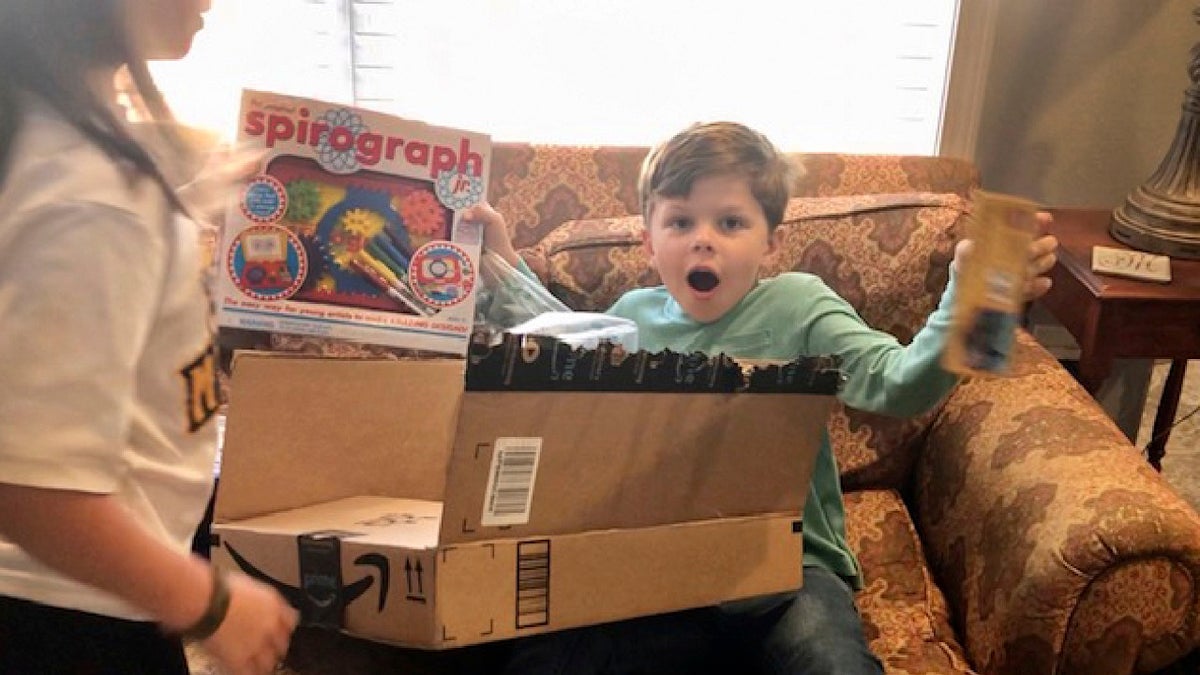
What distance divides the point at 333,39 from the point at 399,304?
3.19 ft

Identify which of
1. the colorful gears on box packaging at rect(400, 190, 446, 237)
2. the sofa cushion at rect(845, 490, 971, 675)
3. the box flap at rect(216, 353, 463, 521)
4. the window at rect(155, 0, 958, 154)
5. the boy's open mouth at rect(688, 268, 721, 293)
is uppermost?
the window at rect(155, 0, 958, 154)

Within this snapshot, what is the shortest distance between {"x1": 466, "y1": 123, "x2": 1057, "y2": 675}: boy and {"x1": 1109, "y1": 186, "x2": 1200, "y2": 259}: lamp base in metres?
0.79

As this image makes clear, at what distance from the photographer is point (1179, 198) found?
1908 mm

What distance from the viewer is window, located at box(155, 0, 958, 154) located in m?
2.15

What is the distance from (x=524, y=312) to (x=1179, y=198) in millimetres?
1165

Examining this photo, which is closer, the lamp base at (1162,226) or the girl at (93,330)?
the girl at (93,330)

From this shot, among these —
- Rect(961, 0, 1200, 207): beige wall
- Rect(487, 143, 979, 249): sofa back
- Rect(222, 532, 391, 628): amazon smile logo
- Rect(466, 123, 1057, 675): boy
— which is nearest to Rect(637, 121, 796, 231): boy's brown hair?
Rect(466, 123, 1057, 675): boy

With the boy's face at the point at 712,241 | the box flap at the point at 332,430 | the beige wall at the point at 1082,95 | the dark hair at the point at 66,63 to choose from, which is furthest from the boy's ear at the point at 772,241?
the beige wall at the point at 1082,95

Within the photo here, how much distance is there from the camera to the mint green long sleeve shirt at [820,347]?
48.9 inches

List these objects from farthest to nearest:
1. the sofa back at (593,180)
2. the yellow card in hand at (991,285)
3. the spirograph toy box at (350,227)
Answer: the sofa back at (593,180), the spirograph toy box at (350,227), the yellow card in hand at (991,285)

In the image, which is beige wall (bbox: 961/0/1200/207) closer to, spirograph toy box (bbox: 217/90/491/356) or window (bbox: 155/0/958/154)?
window (bbox: 155/0/958/154)

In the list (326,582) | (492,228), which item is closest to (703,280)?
(492,228)

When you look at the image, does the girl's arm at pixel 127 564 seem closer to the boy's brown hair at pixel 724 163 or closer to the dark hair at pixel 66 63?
the dark hair at pixel 66 63

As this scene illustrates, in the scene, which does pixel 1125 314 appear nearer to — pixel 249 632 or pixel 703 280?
pixel 703 280
